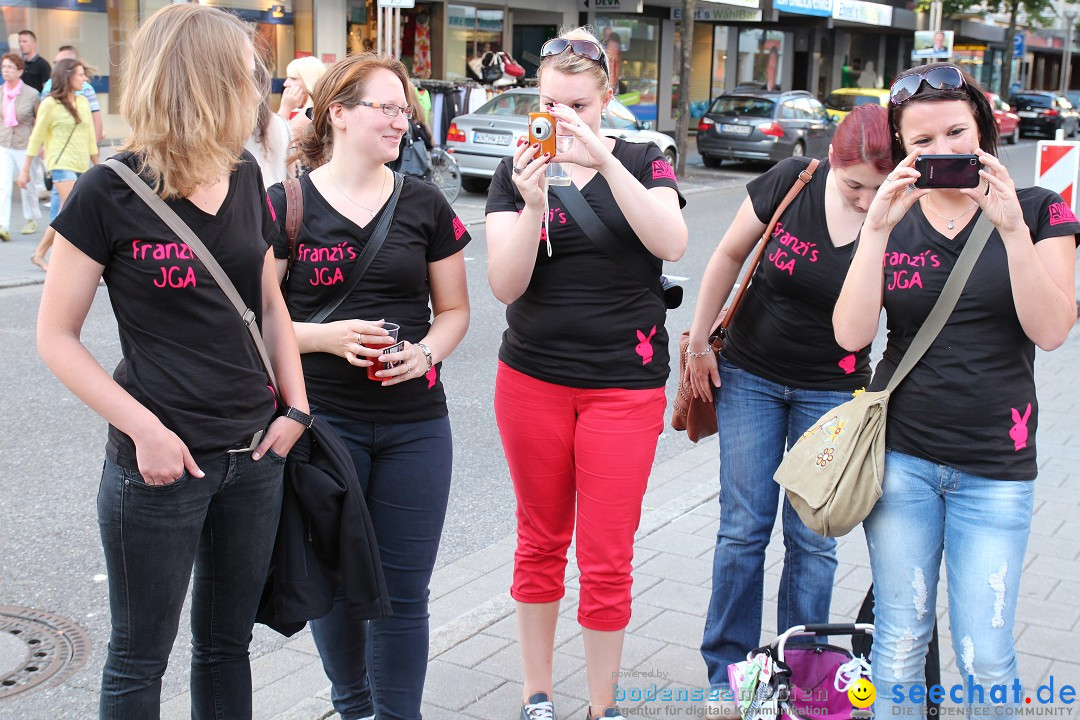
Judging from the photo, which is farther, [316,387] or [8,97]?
[8,97]

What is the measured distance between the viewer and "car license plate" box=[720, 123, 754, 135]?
74.9ft

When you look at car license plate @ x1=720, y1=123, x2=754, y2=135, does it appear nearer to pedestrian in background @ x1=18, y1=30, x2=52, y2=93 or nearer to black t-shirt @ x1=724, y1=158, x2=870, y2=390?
pedestrian in background @ x1=18, y1=30, x2=52, y2=93

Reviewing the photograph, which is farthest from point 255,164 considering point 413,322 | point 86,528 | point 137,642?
point 86,528

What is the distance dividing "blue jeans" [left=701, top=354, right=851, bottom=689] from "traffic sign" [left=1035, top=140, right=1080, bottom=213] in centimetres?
744

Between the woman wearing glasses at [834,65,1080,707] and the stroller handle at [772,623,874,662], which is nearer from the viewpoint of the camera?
the woman wearing glasses at [834,65,1080,707]

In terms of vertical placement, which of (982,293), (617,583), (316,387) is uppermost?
(982,293)

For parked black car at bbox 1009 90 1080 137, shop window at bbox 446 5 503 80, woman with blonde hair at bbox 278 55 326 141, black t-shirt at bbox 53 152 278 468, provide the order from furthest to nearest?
parked black car at bbox 1009 90 1080 137, shop window at bbox 446 5 503 80, woman with blonde hair at bbox 278 55 326 141, black t-shirt at bbox 53 152 278 468

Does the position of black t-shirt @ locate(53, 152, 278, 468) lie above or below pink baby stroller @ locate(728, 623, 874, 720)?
above

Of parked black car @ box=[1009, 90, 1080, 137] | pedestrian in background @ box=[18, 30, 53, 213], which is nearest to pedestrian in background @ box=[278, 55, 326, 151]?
pedestrian in background @ box=[18, 30, 53, 213]

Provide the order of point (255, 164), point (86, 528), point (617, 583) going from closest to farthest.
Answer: point (255, 164), point (617, 583), point (86, 528)

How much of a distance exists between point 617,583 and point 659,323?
74 cm

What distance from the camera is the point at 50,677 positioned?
3.66m

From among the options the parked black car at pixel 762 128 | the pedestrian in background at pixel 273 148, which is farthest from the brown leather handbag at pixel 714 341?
the parked black car at pixel 762 128

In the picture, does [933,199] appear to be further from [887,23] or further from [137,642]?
[887,23]
